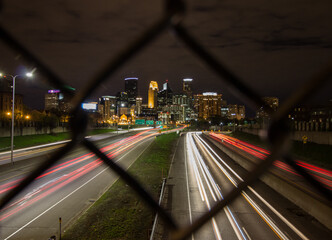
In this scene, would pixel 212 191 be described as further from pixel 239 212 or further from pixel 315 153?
pixel 315 153

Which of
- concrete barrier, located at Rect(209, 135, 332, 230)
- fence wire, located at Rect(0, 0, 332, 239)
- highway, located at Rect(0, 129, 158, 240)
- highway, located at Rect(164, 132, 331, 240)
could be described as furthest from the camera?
concrete barrier, located at Rect(209, 135, 332, 230)

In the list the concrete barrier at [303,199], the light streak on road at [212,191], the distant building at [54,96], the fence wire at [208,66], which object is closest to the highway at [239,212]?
the light streak on road at [212,191]

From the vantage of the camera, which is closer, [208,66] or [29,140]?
[208,66]

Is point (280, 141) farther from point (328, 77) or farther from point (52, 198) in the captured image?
point (52, 198)

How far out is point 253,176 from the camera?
999 millimetres

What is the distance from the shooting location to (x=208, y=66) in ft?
3.33

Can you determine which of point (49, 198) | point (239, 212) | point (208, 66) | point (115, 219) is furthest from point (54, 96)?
point (49, 198)

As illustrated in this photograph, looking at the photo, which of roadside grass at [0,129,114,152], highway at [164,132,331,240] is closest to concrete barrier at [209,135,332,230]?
highway at [164,132,331,240]

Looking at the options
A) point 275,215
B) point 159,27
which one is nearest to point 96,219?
point 275,215

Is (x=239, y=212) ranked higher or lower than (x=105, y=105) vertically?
lower

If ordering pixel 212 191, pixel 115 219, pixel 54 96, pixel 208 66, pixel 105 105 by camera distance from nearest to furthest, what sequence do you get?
pixel 208 66 < pixel 54 96 < pixel 115 219 < pixel 212 191 < pixel 105 105

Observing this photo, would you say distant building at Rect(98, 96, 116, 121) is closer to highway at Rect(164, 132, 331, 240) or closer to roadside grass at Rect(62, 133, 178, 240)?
roadside grass at Rect(62, 133, 178, 240)

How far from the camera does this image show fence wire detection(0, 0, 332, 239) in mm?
914

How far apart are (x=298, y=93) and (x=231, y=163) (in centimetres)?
2685
